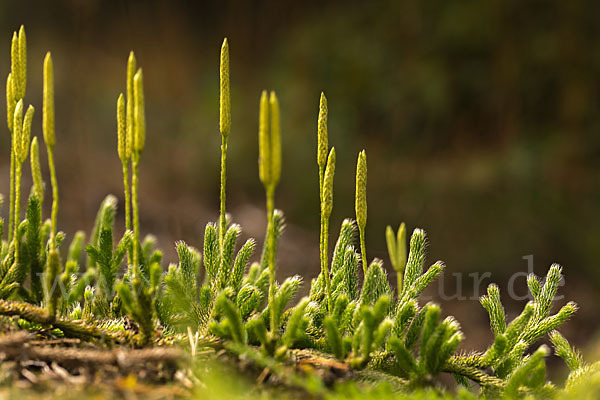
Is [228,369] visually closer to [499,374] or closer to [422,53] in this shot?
[499,374]

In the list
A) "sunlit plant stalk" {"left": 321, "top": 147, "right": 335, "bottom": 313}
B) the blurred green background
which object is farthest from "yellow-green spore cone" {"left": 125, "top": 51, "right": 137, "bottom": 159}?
the blurred green background

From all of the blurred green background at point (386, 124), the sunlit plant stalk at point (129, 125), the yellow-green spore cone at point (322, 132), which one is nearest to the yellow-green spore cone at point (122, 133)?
the sunlit plant stalk at point (129, 125)

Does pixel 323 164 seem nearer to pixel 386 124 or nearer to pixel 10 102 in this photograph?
pixel 10 102

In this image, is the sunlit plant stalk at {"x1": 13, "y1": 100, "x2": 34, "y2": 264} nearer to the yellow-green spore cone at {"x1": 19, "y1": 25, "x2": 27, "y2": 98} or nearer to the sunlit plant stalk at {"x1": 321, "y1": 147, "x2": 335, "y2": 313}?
the yellow-green spore cone at {"x1": 19, "y1": 25, "x2": 27, "y2": 98}

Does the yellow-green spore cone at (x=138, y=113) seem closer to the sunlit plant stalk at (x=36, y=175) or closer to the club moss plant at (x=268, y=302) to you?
the club moss plant at (x=268, y=302)

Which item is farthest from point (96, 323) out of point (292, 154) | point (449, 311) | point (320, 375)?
point (292, 154)
